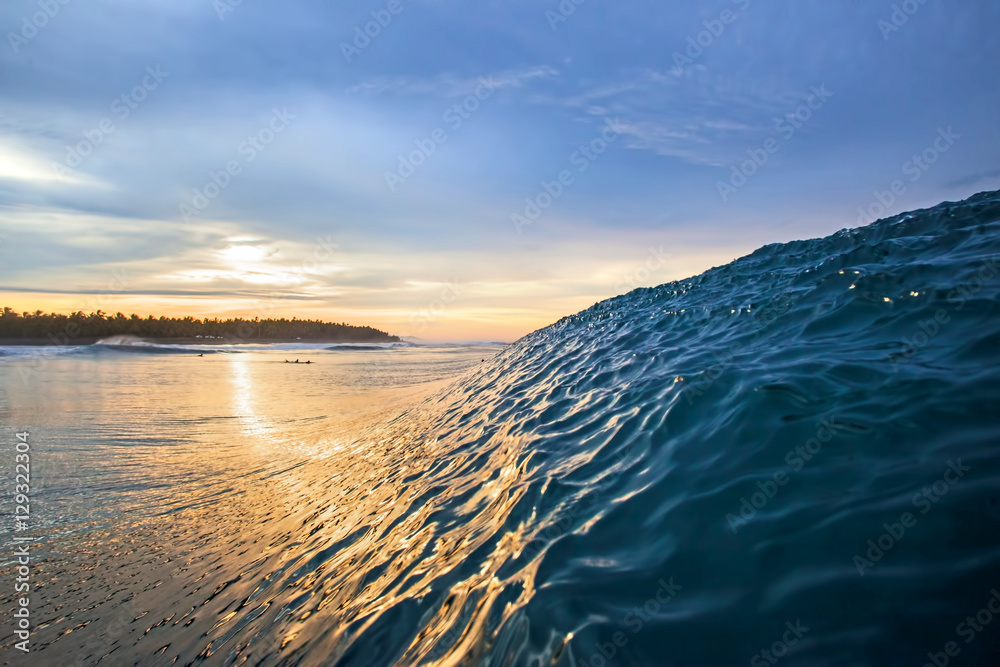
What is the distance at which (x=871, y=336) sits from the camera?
16.0 ft

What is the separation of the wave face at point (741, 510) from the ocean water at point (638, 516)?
17 millimetres

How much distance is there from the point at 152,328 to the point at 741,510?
203ft

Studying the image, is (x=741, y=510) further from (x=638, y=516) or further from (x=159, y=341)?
(x=159, y=341)

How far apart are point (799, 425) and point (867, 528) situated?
1244 millimetres

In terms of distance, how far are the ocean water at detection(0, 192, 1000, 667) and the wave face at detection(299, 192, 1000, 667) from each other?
0.7 inches

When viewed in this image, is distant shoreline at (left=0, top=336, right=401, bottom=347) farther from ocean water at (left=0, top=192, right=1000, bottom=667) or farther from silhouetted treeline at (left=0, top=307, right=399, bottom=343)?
ocean water at (left=0, top=192, right=1000, bottom=667)

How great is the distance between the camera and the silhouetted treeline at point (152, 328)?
40938mm

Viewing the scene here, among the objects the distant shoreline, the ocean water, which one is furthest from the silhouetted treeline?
the ocean water

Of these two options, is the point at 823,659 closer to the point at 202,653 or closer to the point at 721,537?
the point at 721,537

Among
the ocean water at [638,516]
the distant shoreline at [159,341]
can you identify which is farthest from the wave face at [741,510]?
the distant shoreline at [159,341]

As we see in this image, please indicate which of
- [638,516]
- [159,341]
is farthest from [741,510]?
[159,341]

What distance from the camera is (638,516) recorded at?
3248mm

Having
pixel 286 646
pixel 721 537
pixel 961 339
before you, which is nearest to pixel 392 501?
pixel 286 646

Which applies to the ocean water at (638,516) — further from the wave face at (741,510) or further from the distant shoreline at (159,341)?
the distant shoreline at (159,341)
